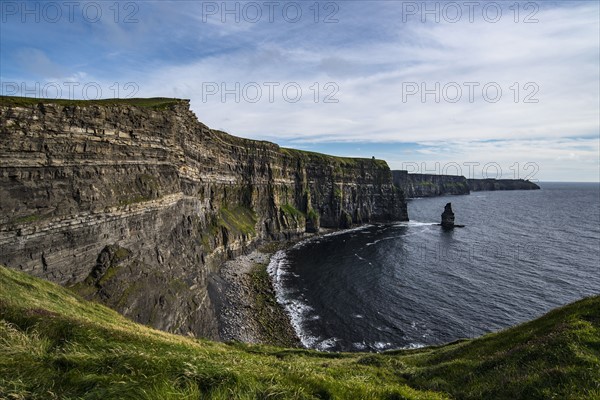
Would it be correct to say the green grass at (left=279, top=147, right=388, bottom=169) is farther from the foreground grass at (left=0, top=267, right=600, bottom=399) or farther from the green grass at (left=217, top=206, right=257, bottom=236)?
the foreground grass at (left=0, top=267, right=600, bottom=399)

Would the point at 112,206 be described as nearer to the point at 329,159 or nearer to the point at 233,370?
the point at 233,370

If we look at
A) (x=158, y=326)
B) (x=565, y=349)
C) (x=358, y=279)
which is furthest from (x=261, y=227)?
(x=565, y=349)

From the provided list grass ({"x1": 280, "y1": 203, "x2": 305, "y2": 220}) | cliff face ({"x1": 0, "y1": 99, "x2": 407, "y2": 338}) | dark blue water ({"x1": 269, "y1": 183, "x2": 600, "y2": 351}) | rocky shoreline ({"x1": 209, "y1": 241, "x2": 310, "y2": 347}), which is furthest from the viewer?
grass ({"x1": 280, "y1": 203, "x2": 305, "y2": 220})

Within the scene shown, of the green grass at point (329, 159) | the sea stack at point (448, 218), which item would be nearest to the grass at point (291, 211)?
the green grass at point (329, 159)

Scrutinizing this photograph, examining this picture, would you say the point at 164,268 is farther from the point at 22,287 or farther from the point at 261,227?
the point at 261,227

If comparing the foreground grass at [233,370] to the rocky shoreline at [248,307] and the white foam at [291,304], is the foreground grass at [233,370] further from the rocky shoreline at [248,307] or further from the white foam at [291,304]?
the rocky shoreline at [248,307]

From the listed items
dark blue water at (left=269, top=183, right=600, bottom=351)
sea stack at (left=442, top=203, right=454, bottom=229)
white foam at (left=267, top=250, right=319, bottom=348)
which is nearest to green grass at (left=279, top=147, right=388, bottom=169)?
dark blue water at (left=269, top=183, right=600, bottom=351)
